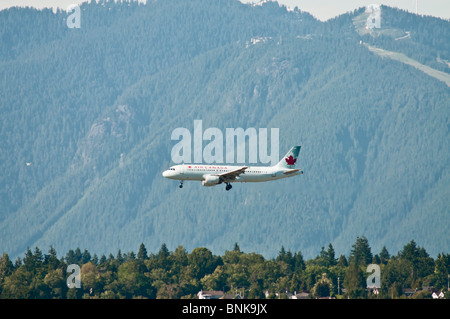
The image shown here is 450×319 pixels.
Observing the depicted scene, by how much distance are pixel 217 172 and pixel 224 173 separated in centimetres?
176

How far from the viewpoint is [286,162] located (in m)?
189

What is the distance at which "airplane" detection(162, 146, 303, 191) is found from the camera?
176375 mm

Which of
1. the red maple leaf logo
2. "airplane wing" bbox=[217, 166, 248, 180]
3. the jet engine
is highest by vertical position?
the red maple leaf logo

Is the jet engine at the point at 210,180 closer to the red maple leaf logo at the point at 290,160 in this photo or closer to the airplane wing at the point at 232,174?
the airplane wing at the point at 232,174

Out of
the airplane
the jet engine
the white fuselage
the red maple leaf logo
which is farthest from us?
the red maple leaf logo

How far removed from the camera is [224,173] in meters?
178

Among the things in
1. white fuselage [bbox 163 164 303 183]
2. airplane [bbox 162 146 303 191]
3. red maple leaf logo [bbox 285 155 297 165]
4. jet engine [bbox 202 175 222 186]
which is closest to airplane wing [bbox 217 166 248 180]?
airplane [bbox 162 146 303 191]

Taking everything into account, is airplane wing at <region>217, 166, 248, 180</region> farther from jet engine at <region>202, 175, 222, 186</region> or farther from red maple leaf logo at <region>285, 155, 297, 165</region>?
red maple leaf logo at <region>285, 155, 297, 165</region>

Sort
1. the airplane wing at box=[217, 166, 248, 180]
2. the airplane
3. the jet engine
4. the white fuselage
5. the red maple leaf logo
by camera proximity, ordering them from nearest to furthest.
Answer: the jet engine, the white fuselage, the airplane, the airplane wing at box=[217, 166, 248, 180], the red maple leaf logo

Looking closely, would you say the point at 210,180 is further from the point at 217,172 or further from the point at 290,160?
the point at 290,160
